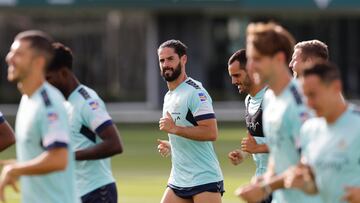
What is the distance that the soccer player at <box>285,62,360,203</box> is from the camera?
24.0ft

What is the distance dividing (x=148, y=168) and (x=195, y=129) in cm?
1171

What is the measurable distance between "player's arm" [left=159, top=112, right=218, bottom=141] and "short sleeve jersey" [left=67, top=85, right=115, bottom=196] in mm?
1405

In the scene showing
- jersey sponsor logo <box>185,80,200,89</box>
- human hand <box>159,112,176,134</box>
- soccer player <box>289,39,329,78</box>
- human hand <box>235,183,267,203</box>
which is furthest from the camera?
jersey sponsor logo <box>185,80,200,89</box>

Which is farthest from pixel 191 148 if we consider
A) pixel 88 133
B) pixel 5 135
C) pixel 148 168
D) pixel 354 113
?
pixel 148 168

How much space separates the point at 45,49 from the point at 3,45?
33055 mm

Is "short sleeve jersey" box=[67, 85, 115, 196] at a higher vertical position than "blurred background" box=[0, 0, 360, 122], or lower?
higher

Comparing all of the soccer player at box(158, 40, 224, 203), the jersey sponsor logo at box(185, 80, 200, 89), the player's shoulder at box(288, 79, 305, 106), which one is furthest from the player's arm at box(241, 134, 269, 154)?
the player's shoulder at box(288, 79, 305, 106)

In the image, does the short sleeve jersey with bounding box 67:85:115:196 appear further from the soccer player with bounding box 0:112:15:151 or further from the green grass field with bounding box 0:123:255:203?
the green grass field with bounding box 0:123:255:203

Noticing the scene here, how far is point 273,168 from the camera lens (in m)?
7.88

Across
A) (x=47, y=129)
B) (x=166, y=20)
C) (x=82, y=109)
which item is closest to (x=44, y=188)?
(x=47, y=129)

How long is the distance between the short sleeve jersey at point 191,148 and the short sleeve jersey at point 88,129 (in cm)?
183

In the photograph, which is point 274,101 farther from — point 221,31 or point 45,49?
point 221,31

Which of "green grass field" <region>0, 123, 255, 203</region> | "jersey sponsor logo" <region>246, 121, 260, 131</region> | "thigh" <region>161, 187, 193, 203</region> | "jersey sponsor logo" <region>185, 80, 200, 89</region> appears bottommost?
"green grass field" <region>0, 123, 255, 203</region>

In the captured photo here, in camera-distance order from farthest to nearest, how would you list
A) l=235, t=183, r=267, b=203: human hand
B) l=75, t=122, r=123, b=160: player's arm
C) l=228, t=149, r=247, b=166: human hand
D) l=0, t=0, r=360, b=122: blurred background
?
1. l=0, t=0, r=360, b=122: blurred background
2. l=228, t=149, r=247, b=166: human hand
3. l=75, t=122, r=123, b=160: player's arm
4. l=235, t=183, r=267, b=203: human hand
